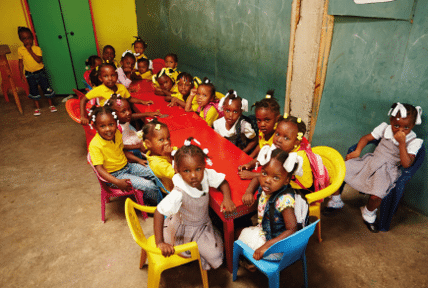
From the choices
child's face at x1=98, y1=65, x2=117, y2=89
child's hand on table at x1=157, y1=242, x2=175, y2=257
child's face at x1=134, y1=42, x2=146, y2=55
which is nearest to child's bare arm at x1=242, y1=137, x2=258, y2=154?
child's hand on table at x1=157, y1=242, x2=175, y2=257

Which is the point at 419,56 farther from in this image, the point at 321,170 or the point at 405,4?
the point at 321,170

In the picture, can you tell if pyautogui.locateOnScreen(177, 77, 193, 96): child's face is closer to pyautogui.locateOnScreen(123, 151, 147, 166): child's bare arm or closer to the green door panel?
pyautogui.locateOnScreen(123, 151, 147, 166): child's bare arm

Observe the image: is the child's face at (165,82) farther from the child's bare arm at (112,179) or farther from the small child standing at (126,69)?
the child's bare arm at (112,179)

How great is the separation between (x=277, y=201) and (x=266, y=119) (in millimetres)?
947

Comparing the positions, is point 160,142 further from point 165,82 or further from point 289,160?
point 165,82

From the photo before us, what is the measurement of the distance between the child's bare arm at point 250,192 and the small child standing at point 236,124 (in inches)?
37.0

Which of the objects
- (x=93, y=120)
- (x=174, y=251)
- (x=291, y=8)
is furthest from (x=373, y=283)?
(x=291, y=8)

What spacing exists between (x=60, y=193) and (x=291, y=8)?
144 inches

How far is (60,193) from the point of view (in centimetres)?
364

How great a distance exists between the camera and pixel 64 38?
6.96m

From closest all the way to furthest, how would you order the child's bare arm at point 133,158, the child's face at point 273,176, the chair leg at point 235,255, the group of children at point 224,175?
the child's face at point 273,176
the group of children at point 224,175
the chair leg at point 235,255
the child's bare arm at point 133,158

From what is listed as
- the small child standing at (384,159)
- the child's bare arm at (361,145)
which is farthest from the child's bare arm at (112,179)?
the child's bare arm at (361,145)

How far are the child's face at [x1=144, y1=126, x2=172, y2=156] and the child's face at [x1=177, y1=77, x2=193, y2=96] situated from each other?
1708 mm

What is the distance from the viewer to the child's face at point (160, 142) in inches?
96.7
